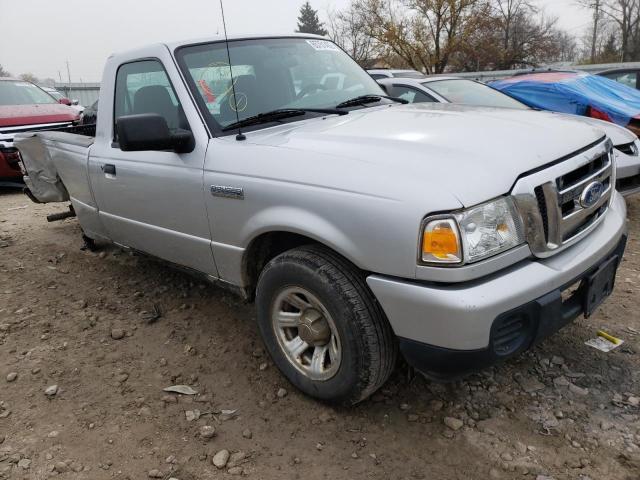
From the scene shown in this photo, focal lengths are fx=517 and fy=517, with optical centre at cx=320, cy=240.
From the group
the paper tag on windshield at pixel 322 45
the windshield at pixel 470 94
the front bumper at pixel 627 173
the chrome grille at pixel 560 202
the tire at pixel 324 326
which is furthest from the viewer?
the windshield at pixel 470 94

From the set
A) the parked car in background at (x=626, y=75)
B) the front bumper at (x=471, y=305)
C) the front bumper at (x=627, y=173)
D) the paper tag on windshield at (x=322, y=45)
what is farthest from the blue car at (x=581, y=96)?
the front bumper at (x=471, y=305)

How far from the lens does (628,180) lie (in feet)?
15.9

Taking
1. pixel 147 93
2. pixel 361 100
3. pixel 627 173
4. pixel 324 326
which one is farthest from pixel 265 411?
pixel 627 173

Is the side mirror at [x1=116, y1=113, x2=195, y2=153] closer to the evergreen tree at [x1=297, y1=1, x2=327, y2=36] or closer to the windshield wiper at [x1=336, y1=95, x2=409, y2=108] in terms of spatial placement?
the windshield wiper at [x1=336, y1=95, x2=409, y2=108]

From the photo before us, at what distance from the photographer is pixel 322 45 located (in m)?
3.67

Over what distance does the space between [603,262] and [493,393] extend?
32.4 inches

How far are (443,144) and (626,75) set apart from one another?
28.8ft

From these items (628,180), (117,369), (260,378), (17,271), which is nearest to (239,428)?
(260,378)

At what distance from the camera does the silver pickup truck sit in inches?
76.3

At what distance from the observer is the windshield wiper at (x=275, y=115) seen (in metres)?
2.81

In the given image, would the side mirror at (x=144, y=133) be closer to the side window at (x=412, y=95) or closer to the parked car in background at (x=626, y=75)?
the side window at (x=412, y=95)

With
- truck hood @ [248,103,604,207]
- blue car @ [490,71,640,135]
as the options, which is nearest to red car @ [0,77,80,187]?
truck hood @ [248,103,604,207]

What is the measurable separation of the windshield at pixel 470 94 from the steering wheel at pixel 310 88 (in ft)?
9.72

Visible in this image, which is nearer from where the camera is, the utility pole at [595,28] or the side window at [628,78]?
the side window at [628,78]
